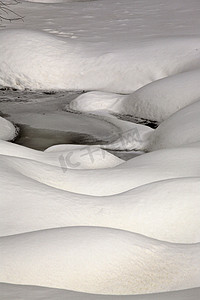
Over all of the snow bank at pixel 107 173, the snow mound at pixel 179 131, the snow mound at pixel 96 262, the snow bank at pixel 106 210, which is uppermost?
the snow mound at pixel 96 262

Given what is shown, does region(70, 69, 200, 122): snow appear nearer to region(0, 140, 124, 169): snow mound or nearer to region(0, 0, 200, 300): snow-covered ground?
region(0, 0, 200, 300): snow-covered ground

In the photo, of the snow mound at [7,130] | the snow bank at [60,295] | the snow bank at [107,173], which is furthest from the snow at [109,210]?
the snow mound at [7,130]

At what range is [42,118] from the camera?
407cm

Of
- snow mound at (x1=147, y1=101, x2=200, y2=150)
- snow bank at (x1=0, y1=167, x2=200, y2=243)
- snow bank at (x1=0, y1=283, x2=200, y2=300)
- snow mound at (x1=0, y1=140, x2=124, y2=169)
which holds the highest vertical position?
snow bank at (x1=0, y1=283, x2=200, y2=300)

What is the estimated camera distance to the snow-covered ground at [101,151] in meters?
1.48

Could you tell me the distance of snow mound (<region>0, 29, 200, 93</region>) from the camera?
4695 mm

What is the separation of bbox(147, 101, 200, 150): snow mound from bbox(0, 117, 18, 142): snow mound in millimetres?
758

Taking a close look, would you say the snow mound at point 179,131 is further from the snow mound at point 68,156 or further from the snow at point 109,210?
the snow at point 109,210

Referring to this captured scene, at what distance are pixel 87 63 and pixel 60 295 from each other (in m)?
3.72

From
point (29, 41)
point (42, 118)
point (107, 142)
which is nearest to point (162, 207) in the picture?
point (107, 142)

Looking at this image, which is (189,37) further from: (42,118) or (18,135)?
(18,135)

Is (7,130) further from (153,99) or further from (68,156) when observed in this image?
(68,156)

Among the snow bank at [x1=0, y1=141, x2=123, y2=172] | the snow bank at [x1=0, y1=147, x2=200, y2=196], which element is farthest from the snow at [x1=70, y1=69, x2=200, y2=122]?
the snow bank at [x1=0, y1=147, x2=200, y2=196]

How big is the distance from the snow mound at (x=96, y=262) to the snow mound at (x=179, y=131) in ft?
4.92
